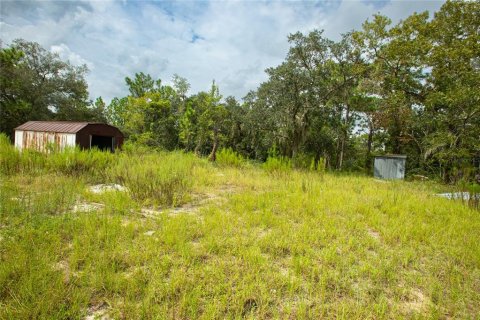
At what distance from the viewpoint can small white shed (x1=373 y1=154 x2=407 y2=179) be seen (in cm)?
1528

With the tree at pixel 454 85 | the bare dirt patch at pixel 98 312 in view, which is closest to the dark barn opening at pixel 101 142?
the bare dirt patch at pixel 98 312

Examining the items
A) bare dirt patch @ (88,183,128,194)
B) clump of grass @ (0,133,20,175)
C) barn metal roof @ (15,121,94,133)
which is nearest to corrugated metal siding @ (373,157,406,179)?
bare dirt patch @ (88,183,128,194)

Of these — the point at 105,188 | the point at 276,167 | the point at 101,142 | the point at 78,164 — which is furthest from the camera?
the point at 101,142

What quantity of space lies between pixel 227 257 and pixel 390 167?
16.3 m

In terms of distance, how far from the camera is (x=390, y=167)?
15648mm

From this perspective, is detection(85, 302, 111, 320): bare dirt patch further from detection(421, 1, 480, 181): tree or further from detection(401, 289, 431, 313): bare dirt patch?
detection(421, 1, 480, 181): tree

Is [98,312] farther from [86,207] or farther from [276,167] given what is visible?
[276,167]

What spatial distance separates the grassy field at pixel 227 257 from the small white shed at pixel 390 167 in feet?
38.5

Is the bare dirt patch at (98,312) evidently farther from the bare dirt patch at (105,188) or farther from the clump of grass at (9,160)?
the clump of grass at (9,160)

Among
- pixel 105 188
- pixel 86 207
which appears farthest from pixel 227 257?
pixel 105 188

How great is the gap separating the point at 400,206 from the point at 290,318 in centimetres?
434

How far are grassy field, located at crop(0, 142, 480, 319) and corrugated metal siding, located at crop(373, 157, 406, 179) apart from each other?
1174cm

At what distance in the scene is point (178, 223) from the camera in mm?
3381

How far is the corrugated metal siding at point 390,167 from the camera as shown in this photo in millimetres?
15289
